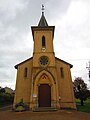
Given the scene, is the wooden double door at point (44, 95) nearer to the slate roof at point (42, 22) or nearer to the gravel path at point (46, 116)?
the gravel path at point (46, 116)

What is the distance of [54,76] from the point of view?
2373 cm

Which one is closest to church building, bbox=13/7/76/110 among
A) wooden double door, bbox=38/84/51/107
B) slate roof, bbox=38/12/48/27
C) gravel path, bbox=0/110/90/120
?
wooden double door, bbox=38/84/51/107

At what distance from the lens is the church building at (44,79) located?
2330 centimetres

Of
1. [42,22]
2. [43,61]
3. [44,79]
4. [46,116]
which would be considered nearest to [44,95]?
[44,79]

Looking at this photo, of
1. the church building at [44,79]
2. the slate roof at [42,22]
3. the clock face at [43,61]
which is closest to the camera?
the church building at [44,79]

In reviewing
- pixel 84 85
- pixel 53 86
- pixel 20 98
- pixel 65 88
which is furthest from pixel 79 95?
pixel 20 98

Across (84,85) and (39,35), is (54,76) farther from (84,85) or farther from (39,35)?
(84,85)

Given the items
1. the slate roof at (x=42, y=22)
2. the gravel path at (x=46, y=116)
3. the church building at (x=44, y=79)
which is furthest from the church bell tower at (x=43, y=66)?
the gravel path at (x=46, y=116)

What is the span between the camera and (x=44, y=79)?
959 inches

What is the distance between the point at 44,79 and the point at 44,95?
238cm

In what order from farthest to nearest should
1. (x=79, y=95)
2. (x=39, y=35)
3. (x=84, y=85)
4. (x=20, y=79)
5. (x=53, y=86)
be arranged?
1. (x=84, y=85)
2. (x=79, y=95)
3. (x=39, y=35)
4. (x=20, y=79)
5. (x=53, y=86)

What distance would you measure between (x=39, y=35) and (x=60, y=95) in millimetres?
10582

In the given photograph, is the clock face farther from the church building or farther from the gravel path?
the gravel path

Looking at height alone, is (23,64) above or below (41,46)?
below
